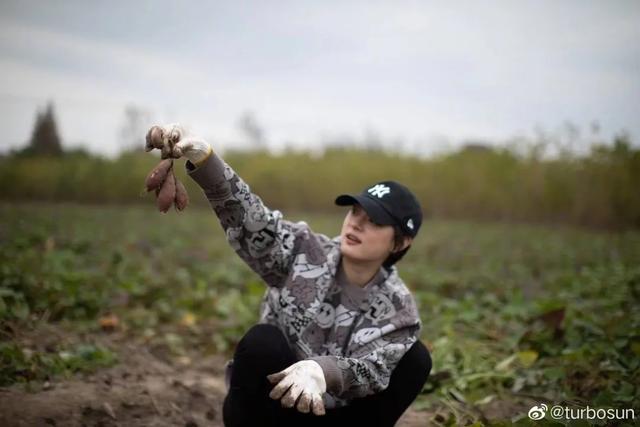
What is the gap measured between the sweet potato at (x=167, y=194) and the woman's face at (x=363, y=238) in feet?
2.27

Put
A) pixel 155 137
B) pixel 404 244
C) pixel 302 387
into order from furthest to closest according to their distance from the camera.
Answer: pixel 404 244
pixel 155 137
pixel 302 387

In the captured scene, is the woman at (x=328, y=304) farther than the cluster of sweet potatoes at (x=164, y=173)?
Yes

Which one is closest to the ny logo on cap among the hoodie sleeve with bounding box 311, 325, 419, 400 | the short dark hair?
the short dark hair

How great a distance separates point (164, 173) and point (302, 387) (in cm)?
83

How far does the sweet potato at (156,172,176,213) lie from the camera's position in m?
1.91

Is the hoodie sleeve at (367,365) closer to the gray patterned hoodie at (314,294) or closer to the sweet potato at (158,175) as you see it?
the gray patterned hoodie at (314,294)

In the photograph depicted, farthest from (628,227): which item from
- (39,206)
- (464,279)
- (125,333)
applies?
(39,206)

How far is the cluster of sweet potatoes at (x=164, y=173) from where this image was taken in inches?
75.1

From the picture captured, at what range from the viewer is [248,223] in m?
2.18

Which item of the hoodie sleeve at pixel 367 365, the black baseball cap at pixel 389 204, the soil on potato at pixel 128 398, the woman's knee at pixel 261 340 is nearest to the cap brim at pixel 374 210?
the black baseball cap at pixel 389 204

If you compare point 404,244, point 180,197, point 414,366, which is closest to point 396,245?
point 404,244

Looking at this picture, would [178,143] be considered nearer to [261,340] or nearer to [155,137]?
[155,137]

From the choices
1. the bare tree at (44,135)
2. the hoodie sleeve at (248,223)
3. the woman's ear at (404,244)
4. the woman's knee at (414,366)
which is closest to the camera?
the hoodie sleeve at (248,223)

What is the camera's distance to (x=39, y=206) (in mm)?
10023
